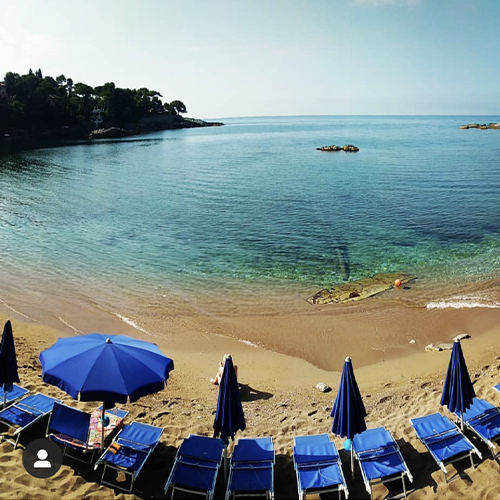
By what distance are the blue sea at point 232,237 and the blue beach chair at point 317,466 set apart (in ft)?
29.9

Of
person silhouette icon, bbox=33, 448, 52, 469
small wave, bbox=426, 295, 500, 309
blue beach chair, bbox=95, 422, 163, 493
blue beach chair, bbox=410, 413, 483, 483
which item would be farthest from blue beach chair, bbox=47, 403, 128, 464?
small wave, bbox=426, 295, 500, 309

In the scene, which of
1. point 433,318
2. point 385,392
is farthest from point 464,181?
point 385,392

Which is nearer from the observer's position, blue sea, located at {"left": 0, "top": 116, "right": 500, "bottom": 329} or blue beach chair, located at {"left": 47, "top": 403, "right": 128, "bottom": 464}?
blue beach chair, located at {"left": 47, "top": 403, "right": 128, "bottom": 464}

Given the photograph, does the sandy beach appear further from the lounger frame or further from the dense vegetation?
the dense vegetation

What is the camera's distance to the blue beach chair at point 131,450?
8109 mm

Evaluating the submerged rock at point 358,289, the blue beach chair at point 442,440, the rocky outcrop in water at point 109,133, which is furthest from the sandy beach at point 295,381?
the rocky outcrop in water at point 109,133

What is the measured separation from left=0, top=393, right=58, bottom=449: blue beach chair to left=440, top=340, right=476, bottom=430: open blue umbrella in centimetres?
869

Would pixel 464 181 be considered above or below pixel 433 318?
above

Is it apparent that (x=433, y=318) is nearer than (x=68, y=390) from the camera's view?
No

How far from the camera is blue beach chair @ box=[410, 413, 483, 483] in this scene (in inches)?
324

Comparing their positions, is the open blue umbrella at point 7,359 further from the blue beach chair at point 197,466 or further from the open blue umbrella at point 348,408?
the open blue umbrella at point 348,408

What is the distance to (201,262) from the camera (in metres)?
23.0

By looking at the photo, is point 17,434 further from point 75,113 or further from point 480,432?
point 75,113

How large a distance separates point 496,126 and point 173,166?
144 m
